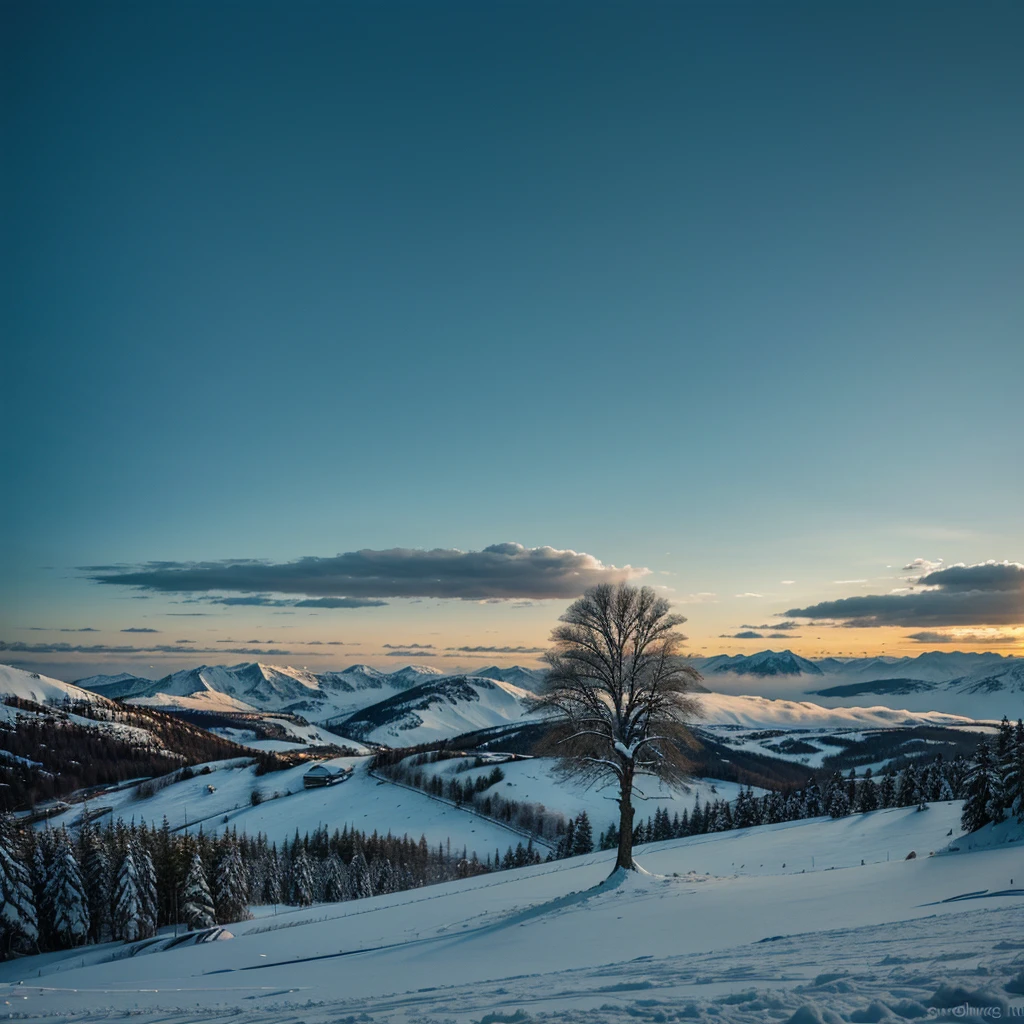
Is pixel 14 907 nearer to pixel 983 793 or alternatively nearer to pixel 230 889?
pixel 230 889

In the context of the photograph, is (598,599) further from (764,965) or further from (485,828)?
(485,828)

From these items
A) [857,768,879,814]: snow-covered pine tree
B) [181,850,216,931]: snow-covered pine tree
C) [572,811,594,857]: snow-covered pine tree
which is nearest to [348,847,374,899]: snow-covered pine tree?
[572,811,594,857]: snow-covered pine tree

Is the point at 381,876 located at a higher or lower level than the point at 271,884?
lower

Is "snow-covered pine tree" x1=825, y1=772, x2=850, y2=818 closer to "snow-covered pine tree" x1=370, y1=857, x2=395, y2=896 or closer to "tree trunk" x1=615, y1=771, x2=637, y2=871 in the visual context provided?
"tree trunk" x1=615, y1=771, x2=637, y2=871

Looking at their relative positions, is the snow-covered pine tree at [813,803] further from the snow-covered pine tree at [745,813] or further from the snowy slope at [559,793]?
the snowy slope at [559,793]

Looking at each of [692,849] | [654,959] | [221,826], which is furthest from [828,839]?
[221,826]

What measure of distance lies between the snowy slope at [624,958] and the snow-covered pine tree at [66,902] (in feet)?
94.3

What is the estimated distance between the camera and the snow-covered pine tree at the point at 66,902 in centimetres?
4425

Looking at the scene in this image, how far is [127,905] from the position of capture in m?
45.7

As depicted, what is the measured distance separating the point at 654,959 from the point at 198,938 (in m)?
29.1

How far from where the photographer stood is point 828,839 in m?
39.8

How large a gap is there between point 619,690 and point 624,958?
10.2 m

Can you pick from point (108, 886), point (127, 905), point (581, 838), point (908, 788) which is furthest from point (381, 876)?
point (908, 788)

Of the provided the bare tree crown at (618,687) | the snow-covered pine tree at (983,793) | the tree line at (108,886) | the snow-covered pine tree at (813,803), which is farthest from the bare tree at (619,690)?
the snow-covered pine tree at (813,803)
